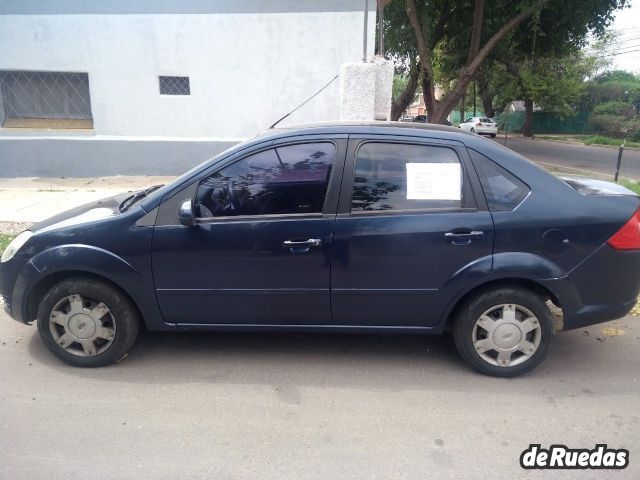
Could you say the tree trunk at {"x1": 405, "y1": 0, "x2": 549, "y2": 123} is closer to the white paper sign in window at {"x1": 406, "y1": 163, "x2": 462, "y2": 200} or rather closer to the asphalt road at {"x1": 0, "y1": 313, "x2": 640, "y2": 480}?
the asphalt road at {"x1": 0, "y1": 313, "x2": 640, "y2": 480}

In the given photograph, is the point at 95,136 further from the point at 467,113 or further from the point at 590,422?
the point at 467,113

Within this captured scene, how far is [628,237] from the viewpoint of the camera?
11.0 feet

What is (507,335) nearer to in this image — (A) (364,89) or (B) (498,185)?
(B) (498,185)

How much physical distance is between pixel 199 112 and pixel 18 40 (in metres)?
3.71

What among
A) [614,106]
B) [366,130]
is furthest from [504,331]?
[614,106]

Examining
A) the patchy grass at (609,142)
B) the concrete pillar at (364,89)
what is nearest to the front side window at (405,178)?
the concrete pillar at (364,89)

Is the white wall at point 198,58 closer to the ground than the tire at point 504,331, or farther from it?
farther from it

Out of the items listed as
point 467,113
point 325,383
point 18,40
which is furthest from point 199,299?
point 467,113

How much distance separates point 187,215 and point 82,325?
113cm

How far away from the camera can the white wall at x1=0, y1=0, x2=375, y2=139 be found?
32.5ft

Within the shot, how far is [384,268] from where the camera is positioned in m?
3.39

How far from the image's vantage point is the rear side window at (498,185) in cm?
337

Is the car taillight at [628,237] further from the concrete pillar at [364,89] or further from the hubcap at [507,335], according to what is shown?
the concrete pillar at [364,89]

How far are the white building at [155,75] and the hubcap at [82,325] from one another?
291 inches
